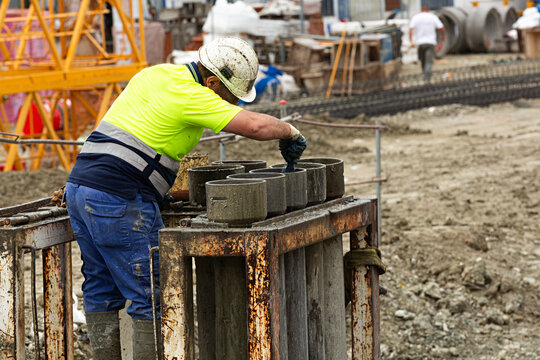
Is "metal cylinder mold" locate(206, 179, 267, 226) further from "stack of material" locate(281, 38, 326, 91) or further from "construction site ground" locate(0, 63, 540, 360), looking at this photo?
"stack of material" locate(281, 38, 326, 91)

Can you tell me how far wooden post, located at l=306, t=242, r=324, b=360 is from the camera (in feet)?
14.7

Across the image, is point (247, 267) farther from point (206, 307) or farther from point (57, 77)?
point (57, 77)

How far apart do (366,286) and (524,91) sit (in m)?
17.6

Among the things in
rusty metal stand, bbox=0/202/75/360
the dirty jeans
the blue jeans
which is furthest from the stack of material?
the blue jeans

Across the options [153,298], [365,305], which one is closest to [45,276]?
[153,298]

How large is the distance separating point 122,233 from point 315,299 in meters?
1.07

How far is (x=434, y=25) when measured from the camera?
79.9 feet

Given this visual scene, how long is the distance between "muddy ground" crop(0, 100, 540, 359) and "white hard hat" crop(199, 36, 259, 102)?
2590 mm

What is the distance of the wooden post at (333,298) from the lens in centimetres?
461

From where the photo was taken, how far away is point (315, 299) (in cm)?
450

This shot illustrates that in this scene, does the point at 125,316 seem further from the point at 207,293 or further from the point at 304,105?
the point at 304,105

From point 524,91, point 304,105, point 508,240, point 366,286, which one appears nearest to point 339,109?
point 304,105

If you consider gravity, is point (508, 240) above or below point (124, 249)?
below

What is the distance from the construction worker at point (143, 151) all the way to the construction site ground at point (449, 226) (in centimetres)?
187
